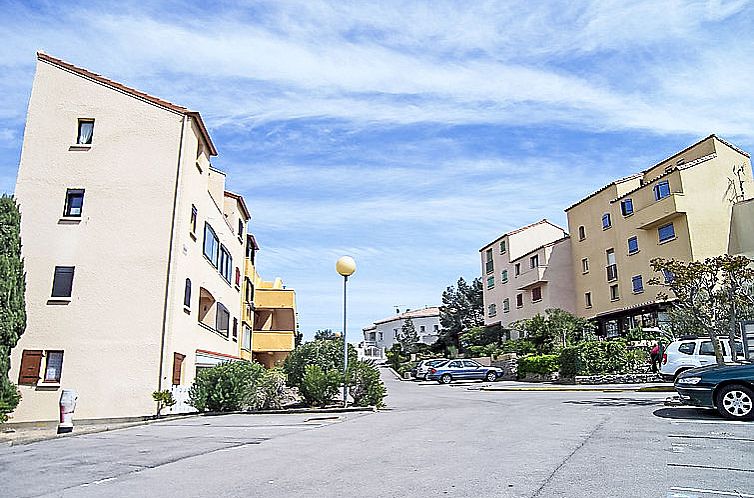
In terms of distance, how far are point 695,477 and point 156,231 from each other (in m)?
18.3

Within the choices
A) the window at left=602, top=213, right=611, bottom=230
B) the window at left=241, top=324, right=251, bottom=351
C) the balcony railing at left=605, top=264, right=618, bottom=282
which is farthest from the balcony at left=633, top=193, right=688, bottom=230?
the window at left=241, top=324, right=251, bottom=351

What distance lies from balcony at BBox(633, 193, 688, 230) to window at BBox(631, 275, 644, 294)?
3.25 metres

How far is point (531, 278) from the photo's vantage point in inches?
2067


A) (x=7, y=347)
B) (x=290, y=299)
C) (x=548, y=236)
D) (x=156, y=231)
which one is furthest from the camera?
(x=548, y=236)

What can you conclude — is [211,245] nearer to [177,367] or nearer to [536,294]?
[177,367]

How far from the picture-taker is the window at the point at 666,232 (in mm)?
39438

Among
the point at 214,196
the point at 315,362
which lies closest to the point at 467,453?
the point at 315,362

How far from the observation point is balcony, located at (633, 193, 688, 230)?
125ft

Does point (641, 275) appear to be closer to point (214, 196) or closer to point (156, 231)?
point (214, 196)

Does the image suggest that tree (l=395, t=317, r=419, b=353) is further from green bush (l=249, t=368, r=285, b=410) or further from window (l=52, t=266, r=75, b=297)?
window (l=52, t=266, r=75, b=297)

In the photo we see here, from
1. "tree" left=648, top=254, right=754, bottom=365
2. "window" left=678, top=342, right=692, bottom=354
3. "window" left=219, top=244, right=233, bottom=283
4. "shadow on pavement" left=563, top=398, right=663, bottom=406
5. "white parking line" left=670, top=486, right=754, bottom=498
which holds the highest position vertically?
"window" left=219, top=244, right=233, bottom=283

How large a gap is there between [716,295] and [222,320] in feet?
66.0

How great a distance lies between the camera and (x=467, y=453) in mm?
9680

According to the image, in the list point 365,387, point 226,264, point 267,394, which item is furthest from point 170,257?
point 226,264
